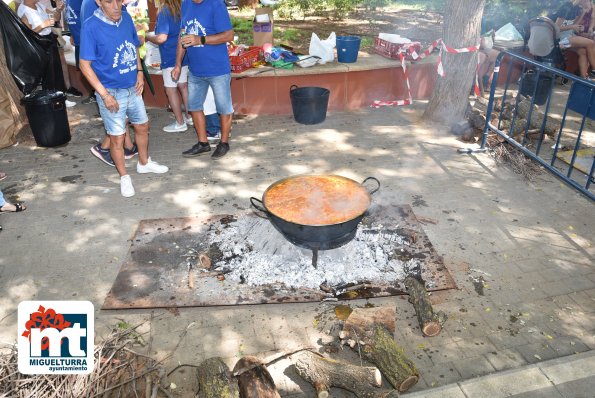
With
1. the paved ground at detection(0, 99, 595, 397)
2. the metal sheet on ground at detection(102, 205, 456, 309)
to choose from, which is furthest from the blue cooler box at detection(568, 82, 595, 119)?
the metal sheet on ground at detection(102, 205, 456, 309)

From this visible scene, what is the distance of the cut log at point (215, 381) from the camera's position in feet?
10.4

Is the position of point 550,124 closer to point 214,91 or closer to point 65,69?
point 214,91

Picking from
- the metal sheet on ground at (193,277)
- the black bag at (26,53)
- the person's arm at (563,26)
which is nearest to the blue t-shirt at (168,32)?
the black bag at (26,53)

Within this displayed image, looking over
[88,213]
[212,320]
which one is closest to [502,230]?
[212,320]

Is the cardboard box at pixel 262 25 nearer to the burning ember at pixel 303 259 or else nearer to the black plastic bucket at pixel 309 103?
the black plastic bucket at pixel 309 103

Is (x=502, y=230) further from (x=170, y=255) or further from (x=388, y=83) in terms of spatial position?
(x=388, y=83)

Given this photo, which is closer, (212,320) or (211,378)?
(211,378)

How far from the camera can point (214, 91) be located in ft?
21.6

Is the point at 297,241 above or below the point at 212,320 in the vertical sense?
above

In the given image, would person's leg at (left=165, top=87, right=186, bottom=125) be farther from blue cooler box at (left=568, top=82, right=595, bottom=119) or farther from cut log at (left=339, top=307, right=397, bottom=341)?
blue cooler box at (left=568, top=82, right=595, bottom=119)

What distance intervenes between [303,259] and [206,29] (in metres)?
3.47

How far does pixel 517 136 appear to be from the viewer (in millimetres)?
7387

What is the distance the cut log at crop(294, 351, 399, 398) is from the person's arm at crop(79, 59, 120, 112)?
12.1 ft

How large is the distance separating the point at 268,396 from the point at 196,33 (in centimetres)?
477
